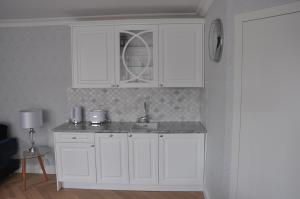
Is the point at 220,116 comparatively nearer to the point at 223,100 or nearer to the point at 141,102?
the point at 223,100

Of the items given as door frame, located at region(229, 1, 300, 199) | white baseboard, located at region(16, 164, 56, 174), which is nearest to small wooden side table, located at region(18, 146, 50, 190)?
white baseboard, located at region(16, 164, 56, 174)

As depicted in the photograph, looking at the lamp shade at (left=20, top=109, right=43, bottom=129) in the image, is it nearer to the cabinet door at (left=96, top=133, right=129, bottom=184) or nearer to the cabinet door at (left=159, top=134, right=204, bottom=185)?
the cabinet door at (left=96, top=133, right=129, bottom=184)

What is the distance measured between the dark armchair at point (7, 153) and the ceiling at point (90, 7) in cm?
173

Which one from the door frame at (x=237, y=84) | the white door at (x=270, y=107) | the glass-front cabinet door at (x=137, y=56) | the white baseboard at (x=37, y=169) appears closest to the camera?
the white door at (x=270, y=107)

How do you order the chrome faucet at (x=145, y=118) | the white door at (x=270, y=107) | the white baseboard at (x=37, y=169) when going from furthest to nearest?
the white baseboard at (x=37, y=169) → the chrome faucet at (x=145, y=118) → the white door at (x=270, y=107)

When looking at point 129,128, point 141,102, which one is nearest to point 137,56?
point 141,102

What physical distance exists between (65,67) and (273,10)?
9.11ft

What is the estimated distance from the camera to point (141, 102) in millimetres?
3299

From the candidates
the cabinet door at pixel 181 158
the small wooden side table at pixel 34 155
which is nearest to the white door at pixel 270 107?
the cabinet door at pixel 181 158

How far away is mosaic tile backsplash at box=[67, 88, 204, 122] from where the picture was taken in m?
3.25

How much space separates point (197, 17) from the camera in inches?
117

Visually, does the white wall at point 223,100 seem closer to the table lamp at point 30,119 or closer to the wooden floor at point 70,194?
the wooden floor at point 70,194

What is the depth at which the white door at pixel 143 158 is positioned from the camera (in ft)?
9.09

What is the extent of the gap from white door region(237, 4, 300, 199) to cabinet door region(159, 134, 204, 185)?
99 cm
